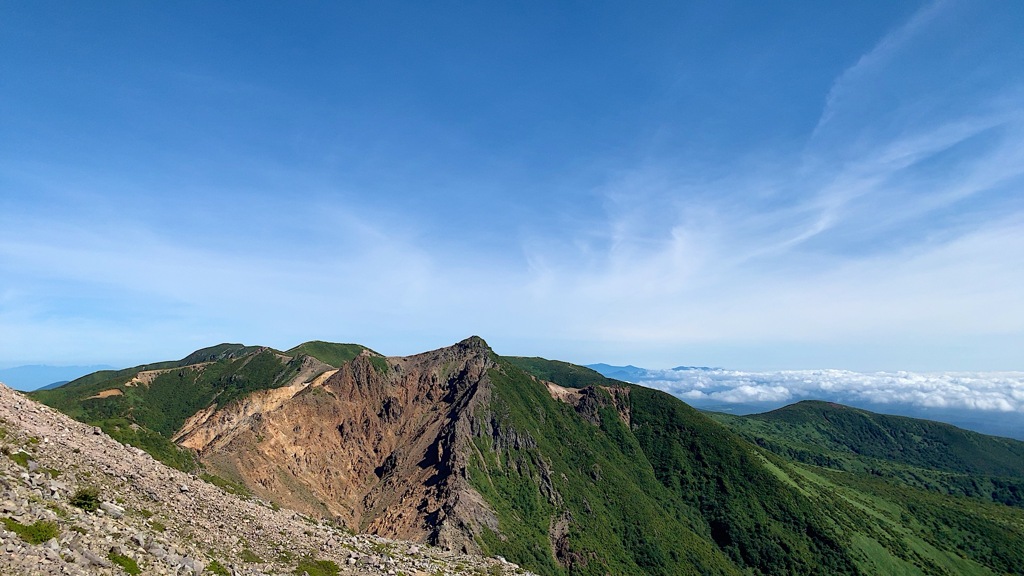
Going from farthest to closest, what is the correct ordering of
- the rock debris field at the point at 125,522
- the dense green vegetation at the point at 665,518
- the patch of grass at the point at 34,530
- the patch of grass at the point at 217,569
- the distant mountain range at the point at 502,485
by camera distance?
the dense green vegetation at the point at 665,518
the distant mountain range at the point at 502,485
the patch of grass at the point at 217,569
the rock debris field at the point at 125,522
the patch of grass at the point at 34,530

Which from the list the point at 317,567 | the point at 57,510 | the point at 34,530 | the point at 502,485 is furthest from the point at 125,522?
the point at 502,485

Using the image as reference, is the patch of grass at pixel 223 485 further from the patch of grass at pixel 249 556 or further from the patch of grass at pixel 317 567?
the patch of grass at pixel 249 556

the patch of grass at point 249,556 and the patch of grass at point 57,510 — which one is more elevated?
the patch of grass at point 57,510

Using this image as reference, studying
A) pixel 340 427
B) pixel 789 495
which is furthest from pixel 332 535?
pixel 789 495

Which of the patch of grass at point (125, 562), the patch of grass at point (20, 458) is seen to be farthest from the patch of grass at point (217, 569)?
the patch of grass at point (20, 458)

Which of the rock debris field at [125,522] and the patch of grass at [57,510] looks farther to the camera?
the patch of grass at [57,510]

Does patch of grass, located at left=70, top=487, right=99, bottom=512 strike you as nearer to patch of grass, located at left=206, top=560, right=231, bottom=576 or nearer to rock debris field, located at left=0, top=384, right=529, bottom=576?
rock debris field, located at left=0, top=384, right=529, bottom=576

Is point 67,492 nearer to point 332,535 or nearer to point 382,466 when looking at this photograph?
point 332,535
